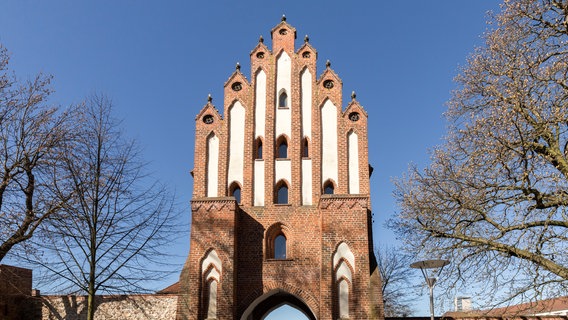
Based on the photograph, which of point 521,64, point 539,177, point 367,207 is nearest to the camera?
point 539,177

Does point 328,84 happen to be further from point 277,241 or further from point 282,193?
point 277,241

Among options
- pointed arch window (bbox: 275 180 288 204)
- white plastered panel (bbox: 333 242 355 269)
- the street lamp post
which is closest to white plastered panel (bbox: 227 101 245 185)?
pointed arch window (bbox: 275 180 288 204)

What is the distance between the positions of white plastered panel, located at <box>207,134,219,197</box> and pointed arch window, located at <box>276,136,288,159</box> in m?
2.16

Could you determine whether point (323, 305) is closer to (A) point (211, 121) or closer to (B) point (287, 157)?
(B) point (287, 157)

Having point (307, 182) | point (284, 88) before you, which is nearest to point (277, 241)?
point (307, 182)

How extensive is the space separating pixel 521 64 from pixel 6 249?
1436 cm

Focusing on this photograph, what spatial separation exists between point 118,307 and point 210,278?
3.92 metres

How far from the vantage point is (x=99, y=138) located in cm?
1675

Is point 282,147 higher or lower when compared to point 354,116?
lower

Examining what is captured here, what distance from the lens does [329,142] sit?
63.7ft

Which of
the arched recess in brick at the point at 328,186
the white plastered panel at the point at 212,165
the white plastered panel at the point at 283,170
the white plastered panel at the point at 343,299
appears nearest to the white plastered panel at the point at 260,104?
the white plastered panel at the point at 283,170

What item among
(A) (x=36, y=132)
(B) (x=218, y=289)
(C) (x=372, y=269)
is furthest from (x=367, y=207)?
(A) (x=36, y=132)

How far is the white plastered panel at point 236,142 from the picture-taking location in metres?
19.2

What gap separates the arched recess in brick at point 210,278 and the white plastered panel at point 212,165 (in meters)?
2.30
